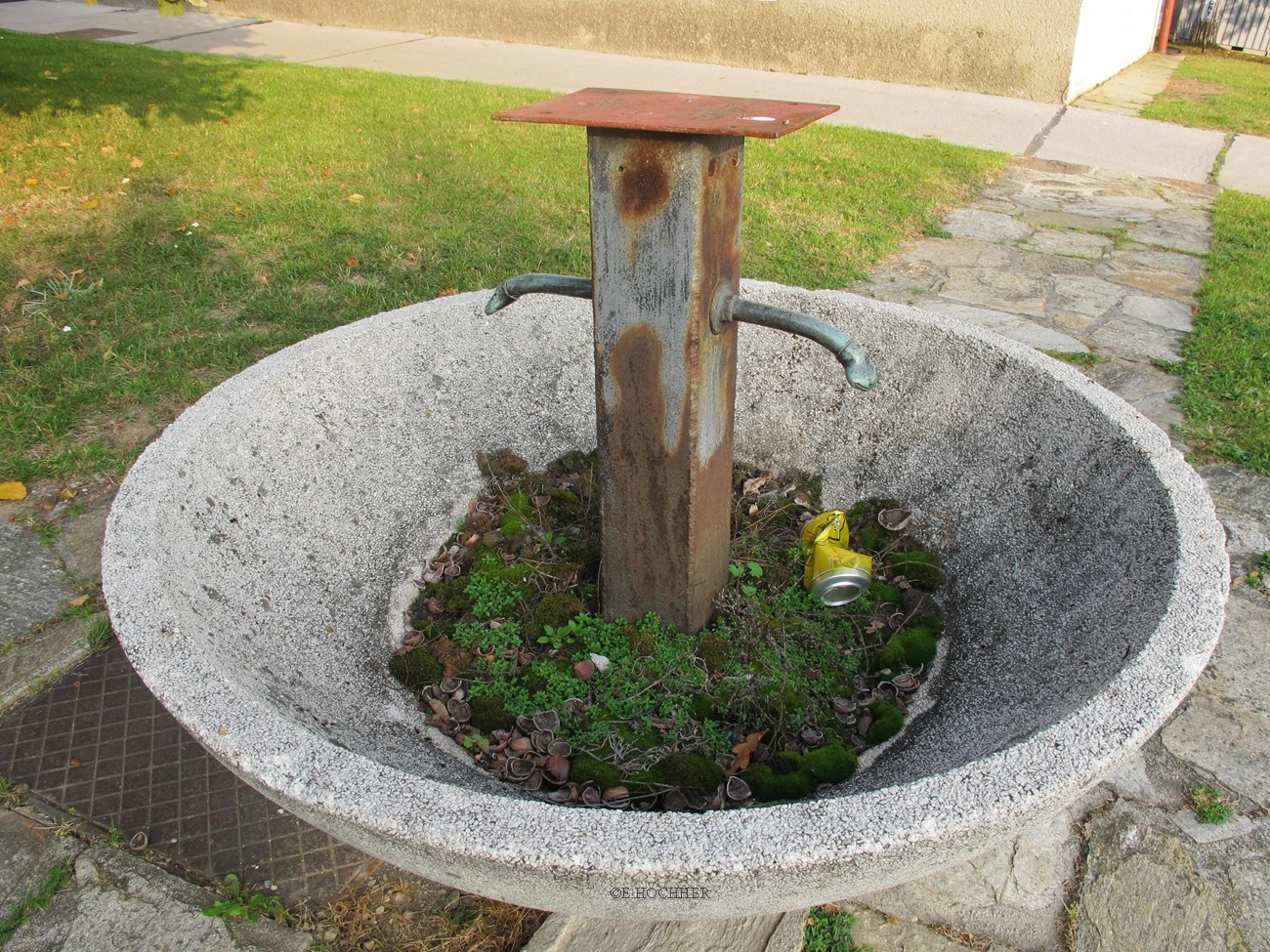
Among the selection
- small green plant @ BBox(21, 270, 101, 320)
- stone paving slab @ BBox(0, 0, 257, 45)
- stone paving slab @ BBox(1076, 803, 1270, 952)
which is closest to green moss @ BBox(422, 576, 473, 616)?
stone paving slab @ BBox(1076, 803, 1270, 952)

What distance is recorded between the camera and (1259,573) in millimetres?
2537

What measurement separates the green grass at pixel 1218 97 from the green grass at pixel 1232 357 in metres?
3.19

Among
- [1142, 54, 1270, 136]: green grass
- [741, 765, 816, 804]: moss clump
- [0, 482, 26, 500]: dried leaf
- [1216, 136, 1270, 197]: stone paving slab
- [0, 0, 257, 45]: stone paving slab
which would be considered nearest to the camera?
[741, 765, 816, 804]: moss clump

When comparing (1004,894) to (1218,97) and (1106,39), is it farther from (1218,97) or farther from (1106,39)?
(1218,97)

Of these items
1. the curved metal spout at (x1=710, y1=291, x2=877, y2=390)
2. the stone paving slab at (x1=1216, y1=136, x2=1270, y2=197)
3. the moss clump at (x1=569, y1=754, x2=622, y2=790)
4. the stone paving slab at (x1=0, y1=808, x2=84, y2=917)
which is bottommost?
the stone paving slab at (x1=0, y1=808, x2=84, y2=917)

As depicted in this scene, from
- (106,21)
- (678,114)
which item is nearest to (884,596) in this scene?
(678,114)

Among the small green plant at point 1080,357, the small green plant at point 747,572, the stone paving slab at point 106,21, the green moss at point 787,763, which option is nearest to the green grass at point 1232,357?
the small green plant at point 1080,357

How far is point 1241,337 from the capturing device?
3762 millimetres

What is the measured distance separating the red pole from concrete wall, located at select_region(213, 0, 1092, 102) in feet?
7.87

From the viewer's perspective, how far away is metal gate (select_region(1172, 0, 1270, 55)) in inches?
462

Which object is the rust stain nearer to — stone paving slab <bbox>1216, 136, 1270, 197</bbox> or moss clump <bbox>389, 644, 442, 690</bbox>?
moss clump <bbox>389, 644, 442, 690</bbox>

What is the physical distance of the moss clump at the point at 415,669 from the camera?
1943 millimetres

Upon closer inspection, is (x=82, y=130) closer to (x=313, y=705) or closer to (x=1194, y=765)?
(x=313, y=705)

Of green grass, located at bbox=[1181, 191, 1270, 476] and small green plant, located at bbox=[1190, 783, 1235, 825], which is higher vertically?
green grass, located at bbox=[1181, 191, 1270, 476]
